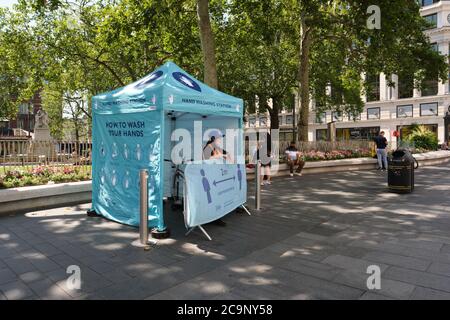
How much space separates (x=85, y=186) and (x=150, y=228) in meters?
3.37

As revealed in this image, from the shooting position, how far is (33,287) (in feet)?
12.2

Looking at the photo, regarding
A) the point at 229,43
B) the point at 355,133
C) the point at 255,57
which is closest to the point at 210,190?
the point at 229,43

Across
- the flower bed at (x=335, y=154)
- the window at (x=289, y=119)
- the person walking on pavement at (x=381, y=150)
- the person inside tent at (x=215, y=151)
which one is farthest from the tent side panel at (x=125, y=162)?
the window at (x=289, y=119)

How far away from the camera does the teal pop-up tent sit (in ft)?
18.3

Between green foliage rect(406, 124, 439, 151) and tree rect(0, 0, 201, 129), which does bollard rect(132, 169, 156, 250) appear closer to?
tree rect(0, 0, 201, 129)

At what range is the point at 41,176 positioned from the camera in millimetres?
8523

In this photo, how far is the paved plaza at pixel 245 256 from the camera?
364cm

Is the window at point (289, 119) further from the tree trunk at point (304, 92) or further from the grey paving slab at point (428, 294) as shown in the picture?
the grey paving slab at point (428, 294)

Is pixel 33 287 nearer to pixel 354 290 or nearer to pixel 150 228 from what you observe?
pixel 150 228

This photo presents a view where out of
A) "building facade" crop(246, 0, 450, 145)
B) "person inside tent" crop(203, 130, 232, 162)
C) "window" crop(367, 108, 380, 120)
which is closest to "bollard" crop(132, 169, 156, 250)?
"person inside tent" crop(203, 130, 232, 162)

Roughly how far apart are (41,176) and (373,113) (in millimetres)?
47854

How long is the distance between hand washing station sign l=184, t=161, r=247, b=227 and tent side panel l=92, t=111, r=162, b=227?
21.1 inches

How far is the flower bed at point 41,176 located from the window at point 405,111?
150 feet
